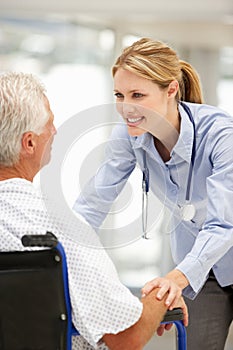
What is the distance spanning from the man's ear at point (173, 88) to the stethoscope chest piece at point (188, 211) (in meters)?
0.36

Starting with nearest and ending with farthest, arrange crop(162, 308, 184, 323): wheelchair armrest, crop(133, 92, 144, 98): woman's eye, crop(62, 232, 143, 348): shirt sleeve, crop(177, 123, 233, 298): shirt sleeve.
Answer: crop(62, 232, 143, 348): shirt sleeve → crop(162, 308, 184, 323): wheelchair armrest → crop(177, 123, 233, 298): shirt sleeve → crop(133, 92, 144, 98): woman's eye

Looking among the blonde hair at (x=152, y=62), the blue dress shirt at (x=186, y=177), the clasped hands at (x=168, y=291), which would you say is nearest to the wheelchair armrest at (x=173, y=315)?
the clasped hands at (x=168, y=291)

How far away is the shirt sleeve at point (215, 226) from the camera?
2.18 meters

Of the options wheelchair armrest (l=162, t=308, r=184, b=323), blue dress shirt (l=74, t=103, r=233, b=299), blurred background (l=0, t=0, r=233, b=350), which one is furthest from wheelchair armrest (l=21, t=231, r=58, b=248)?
blurred background (l=0, t=0, r=233, b=350)

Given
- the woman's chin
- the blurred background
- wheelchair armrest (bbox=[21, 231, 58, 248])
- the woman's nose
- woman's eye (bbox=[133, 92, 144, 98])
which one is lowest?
the blurred background

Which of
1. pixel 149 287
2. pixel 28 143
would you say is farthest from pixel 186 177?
pixel 28 143

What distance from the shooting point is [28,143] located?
184cm

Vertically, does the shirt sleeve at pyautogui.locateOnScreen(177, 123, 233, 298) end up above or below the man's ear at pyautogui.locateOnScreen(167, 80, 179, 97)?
below

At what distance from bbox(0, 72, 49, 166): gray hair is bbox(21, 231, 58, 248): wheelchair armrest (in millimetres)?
281

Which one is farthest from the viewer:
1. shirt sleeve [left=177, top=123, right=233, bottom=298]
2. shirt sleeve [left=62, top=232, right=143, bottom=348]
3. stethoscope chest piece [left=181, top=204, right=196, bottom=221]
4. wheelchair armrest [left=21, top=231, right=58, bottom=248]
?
stethoscope chest piece [left=181, top=204, right=196, bottom=221]

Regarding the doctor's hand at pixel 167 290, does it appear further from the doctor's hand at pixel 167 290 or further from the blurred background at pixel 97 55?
the blurred background at pixel 97 55

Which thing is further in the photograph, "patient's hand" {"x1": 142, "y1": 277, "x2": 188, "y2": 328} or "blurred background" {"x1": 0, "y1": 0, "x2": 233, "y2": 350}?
"blurred background" {"x1": 0, "y1": 0, "x2": 233, "y2": 350}

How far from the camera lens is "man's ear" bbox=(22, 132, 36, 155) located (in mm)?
1833

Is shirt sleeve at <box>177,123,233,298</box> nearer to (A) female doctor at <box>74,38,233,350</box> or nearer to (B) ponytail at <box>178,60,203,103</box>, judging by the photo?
(A) female doctor at <box>74,38,233,350</box>
